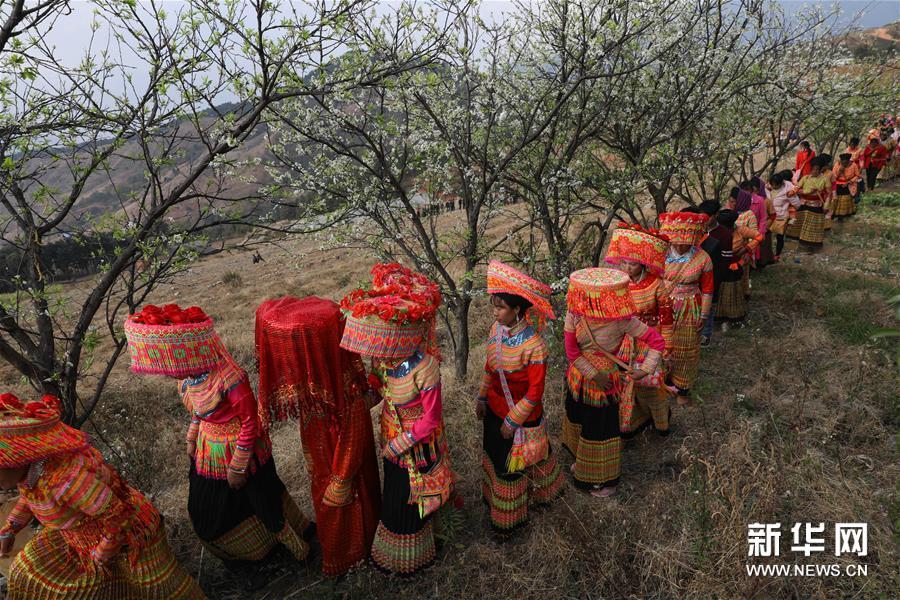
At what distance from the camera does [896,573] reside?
120 inches

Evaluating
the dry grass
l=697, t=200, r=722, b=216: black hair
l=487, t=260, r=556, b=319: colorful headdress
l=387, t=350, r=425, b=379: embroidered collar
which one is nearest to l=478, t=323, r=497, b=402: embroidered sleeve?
l=487, t=260, r=556, b=319: colorful headdress

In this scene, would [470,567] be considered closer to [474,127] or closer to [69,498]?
[69,498]

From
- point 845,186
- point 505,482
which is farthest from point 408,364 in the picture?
point 845,186

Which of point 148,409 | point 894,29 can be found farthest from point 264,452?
point 894,29

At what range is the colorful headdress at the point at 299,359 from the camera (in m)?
2.96

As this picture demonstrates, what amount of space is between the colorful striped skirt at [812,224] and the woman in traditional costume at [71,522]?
11447 mm

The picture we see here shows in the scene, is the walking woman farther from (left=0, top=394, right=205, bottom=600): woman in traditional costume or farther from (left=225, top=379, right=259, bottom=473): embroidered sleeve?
(left=0, top=394, right=205, bottom=600): woman in traditional costume

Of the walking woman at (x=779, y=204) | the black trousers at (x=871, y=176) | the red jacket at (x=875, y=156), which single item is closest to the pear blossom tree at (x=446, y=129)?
the walking woman at (x=779, y=204)

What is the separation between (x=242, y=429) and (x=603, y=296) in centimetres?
260

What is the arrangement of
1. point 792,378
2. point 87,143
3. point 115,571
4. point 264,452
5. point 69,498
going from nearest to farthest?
point 69,498 → point 115,571 → point 264,452 → point 87,143 → point 792,378

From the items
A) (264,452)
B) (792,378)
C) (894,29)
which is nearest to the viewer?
(264,452)

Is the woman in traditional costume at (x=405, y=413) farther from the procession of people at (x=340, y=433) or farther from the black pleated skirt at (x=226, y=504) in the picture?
the black pleated skirt at (x=226, y=504)

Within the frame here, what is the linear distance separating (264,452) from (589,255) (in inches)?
238

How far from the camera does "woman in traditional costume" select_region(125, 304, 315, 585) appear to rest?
2984 millimetres
